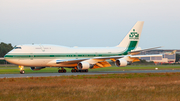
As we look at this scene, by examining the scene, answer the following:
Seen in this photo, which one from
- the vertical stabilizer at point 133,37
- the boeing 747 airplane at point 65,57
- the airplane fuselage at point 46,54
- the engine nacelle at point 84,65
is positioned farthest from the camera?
the vertical stabilizer at point 133,37

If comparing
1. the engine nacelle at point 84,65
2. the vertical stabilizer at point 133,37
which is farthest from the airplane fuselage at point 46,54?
the vertical stabilizer at point 133,37

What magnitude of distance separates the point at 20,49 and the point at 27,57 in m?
1.47

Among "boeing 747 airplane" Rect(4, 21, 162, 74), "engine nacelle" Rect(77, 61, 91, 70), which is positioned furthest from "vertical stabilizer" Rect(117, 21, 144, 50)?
"engine nacelle" Rect(77, 61, 91, 70)

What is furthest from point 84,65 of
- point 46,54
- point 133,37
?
point 133,37

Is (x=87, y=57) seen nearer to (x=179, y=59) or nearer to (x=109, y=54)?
(x=109, y=54)

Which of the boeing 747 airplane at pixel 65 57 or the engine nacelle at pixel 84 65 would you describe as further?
the engine nacelle at pixel 84 65

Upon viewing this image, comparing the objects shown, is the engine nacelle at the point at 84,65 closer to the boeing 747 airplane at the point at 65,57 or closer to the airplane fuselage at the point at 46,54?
the boeing 747 airplane at the point at 65,57

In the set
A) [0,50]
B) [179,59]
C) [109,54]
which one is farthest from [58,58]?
[179,59]

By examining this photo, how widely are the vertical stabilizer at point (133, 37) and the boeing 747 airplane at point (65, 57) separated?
1608 mm

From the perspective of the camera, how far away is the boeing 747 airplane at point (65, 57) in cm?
3832

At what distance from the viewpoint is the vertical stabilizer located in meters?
48.3

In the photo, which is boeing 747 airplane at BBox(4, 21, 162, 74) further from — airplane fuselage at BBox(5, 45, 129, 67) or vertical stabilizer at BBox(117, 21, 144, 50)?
vertical stabilizer at BBox(117, 21, 144, 50)

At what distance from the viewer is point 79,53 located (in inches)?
1720

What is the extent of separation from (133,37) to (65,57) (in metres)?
13.3
